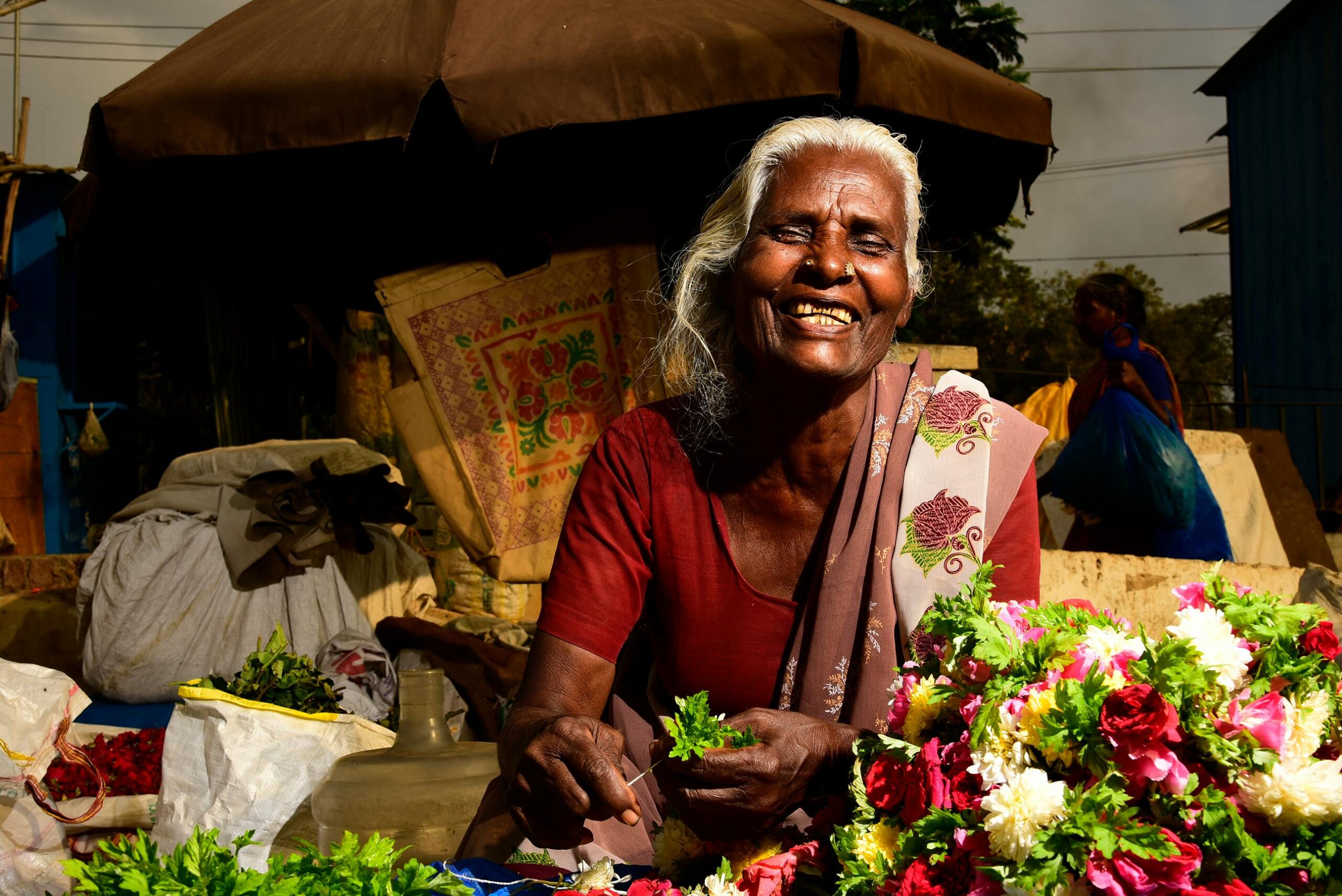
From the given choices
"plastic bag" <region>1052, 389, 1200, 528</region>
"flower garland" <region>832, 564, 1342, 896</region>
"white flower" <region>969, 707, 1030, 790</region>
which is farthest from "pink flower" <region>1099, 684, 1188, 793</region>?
"plastic bag" <region>1052, 389, 1200, 528</region>

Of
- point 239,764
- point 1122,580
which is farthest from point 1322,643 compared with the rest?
point 1122,580

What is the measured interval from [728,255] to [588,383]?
1.70 metres

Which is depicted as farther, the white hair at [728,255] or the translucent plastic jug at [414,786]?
the translucent plastic jug at [414,786]

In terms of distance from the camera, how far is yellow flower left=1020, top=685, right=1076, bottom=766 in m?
1.26

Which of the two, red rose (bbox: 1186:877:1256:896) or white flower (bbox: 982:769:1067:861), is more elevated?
white flower (bbox: 982:769:1067:861)

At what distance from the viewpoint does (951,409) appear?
213 centimetres

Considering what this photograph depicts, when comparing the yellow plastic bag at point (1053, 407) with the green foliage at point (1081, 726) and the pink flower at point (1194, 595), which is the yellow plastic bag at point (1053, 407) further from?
the green foliage at point (1081, 726)

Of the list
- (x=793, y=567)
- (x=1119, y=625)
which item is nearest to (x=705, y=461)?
(x=793, y=567)

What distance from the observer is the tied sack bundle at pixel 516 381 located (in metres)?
3.74

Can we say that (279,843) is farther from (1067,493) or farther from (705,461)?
(1067,493)

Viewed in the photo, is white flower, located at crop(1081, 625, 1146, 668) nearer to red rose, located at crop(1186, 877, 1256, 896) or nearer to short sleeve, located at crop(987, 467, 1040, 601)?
red rose, located at crop(1186, 877, 1256, 896)

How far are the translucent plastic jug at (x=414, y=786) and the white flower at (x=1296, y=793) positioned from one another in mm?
1571

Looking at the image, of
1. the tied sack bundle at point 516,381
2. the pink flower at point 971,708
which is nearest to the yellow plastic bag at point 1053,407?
the tied sack bundle at point 516,381

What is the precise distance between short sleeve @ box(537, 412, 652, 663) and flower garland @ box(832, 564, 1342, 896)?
2.54ft
